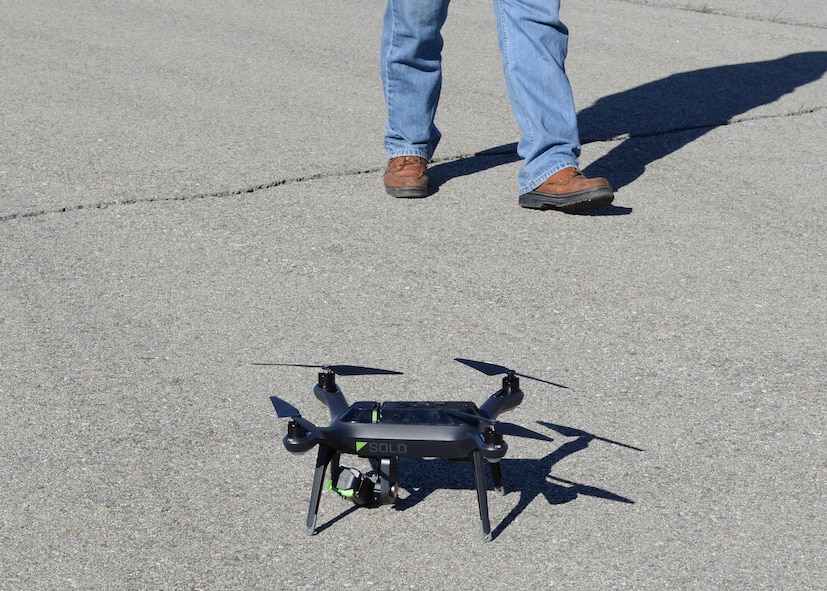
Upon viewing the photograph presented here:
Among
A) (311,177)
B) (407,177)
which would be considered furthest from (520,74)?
(311,177)

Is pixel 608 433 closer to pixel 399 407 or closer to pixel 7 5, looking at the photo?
pixel 399 407

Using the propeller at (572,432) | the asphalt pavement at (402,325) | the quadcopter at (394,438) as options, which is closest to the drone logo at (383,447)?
the quadcopter at (394,438)

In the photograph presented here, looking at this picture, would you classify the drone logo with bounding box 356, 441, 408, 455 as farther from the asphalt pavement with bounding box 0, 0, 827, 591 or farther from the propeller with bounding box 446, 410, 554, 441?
the asphalt pavement with bounding box 0, 0, 827, 591

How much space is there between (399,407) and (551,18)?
2391mm

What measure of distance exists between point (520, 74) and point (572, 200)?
1.74ft

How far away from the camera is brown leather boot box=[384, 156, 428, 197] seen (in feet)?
14.9

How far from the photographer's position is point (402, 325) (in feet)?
11.2

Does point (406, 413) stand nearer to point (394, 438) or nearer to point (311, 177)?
point (394, 438)

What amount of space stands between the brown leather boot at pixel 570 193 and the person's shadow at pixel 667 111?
0.81ft

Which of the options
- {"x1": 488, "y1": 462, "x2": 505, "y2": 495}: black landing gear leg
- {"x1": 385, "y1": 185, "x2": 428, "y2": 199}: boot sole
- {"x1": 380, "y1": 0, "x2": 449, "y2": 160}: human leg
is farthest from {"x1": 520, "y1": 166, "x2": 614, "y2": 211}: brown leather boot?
{"x1": 488, "y1": 462, "x2": 505, "y2": 495}: black landing gear leg

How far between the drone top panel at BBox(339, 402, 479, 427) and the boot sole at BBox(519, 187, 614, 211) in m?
2.02

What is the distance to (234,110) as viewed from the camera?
19.0 feet

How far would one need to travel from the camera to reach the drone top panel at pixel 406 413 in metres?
2.30

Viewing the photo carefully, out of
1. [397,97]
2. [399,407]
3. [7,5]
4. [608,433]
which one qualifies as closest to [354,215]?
[397,97]
